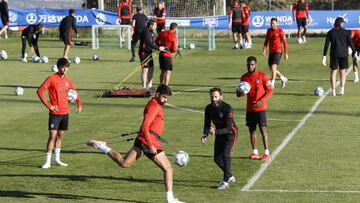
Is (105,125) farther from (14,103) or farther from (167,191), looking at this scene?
(167,191)

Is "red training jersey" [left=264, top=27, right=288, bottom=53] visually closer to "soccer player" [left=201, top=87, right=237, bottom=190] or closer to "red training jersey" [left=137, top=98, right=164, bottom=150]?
"soccer player" [left=201, top=87, right=237, bottom=190]

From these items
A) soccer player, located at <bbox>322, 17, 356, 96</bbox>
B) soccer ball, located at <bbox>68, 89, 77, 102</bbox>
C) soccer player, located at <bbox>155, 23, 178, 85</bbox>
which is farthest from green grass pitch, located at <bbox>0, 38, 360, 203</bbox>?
soccer ball, located at <bbox>68, 89, 77, 102</bbox>

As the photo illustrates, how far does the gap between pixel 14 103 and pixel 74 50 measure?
1711 cm

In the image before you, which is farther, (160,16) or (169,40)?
(160,16)

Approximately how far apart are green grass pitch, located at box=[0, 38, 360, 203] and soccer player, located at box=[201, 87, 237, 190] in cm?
32

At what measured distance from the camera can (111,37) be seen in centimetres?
4953

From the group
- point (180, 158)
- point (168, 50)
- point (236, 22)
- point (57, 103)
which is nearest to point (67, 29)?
point (236, 22)

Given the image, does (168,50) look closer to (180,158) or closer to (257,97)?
(257,97)

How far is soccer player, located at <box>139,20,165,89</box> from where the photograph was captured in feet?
86.7

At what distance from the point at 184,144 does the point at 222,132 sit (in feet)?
13.5

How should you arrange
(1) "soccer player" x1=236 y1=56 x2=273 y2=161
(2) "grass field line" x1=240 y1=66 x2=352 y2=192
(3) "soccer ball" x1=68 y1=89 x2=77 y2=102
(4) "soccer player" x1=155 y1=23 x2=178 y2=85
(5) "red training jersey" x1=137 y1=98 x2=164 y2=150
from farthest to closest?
1. (4) "soccer player" x1=155 y1=23 x2=178 y2=85
2. (1) "soccer player" x1=236 y1=56 x2=273 y2=161
3. (3) "soccer ball" x1=68 y1=89 x2=77 y2=102
4. (2) "grass field line" x1=240 y1=66 x2=352 y2=192
5. (5) "red training jersey" x1=137 y1=98 x2=164 y2=150

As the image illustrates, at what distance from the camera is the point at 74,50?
137 feet

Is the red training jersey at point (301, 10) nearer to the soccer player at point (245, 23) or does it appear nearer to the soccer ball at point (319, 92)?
the soccer player at point (245, 23)

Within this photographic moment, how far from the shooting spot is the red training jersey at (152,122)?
1276 cm
